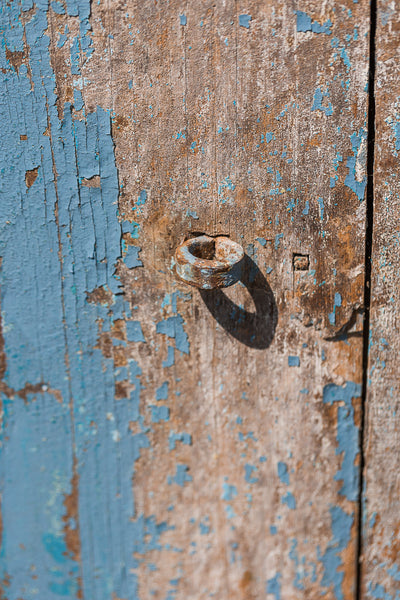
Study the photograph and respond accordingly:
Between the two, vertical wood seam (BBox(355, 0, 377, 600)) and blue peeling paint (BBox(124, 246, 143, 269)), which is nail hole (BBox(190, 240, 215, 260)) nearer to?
blue peeling paint (BBox(124, 246, 143, 269))

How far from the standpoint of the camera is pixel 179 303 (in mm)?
688

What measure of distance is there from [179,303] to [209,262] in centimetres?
13

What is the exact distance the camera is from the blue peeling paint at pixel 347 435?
28.0 inches

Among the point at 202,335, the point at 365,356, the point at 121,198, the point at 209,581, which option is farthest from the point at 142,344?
the point at 209,581

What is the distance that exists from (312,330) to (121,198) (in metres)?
0.34

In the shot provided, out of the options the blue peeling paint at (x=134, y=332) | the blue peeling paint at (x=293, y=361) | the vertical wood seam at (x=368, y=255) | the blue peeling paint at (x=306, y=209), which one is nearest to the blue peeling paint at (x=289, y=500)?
the vertical wood seam at (x=368, y=255)

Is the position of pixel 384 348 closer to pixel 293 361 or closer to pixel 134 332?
pixel 293 361

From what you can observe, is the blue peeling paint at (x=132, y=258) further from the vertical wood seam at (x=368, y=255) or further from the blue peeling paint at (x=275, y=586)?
the blue peeling paint at (x=275, y=586)

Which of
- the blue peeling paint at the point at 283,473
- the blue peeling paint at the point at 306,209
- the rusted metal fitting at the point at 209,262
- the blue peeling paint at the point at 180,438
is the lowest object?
the blue peeling paint at the point at 283,473

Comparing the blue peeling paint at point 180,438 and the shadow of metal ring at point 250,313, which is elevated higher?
the shadow of metal ring at point 250,313

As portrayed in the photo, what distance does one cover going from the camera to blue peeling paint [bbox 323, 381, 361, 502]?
71 cm

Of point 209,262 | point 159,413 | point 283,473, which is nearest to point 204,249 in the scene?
point 209,262

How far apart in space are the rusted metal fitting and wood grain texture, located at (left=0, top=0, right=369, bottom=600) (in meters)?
0.03

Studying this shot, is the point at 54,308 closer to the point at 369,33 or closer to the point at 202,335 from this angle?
the point at 202,335
